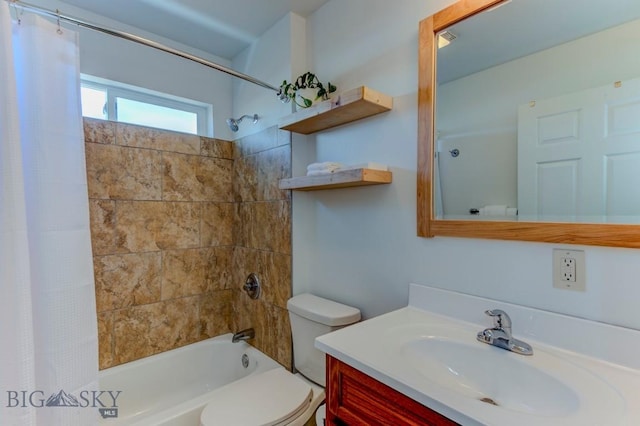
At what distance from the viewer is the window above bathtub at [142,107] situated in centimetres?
188

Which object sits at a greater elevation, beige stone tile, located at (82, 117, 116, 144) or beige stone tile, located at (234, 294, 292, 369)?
beige stone tile, located at (82, 117, 116, 144)

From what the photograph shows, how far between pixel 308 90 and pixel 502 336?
1407mm

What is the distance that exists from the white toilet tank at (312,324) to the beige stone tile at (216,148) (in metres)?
1.25

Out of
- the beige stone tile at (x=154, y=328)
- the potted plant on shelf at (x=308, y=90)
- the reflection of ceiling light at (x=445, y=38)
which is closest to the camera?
the reflection of ceiling light at (x=445, y=38)

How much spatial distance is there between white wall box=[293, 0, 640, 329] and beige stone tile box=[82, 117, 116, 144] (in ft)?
3.68

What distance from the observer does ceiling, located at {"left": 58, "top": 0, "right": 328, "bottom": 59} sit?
170cm

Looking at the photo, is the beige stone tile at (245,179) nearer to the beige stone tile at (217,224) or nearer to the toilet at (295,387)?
the beige stone tile at (217,224)

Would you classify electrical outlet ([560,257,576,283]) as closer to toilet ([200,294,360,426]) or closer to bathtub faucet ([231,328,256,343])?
toilet ([200,294,360,426])

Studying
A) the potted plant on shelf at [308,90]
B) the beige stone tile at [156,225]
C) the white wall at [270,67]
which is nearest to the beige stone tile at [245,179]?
the white wall at [270,67]

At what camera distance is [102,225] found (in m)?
1.79

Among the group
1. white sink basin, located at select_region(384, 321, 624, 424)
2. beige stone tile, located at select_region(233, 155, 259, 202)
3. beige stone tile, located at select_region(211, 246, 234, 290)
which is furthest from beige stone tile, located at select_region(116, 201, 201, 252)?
white sink basin, located at select_region(384, 321, 624, 424)

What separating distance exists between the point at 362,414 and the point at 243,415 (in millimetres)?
627

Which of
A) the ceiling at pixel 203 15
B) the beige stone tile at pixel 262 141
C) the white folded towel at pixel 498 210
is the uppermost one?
the ceiling at pixel 203 15

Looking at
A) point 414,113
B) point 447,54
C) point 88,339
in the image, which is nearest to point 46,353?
Answer: point 88,339
